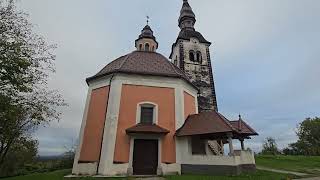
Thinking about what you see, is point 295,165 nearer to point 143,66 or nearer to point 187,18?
point 143,66

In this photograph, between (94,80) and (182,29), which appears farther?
(182,29)

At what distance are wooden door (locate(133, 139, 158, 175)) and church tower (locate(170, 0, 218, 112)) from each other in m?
9.79

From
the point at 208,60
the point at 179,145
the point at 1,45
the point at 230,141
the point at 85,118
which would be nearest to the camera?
the point at 1,45

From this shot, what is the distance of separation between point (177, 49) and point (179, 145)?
15.8 metres

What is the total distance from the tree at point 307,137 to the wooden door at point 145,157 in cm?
4576

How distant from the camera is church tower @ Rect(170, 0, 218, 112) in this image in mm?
25531

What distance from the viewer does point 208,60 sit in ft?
93.0

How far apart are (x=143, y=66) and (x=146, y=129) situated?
5363 mm

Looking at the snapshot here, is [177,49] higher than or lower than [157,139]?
higher

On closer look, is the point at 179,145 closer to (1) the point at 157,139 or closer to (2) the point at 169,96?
(1) the point at 157,139

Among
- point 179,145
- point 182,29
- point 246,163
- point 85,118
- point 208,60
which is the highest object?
point 182,29

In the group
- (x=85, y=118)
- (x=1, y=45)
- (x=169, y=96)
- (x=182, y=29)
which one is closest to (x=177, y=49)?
(x=182, y=29)

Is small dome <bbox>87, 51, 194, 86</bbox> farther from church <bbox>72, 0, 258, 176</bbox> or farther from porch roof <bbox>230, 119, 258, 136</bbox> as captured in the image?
Answer: porch roof <bbox>230, 119, 258, 136</bbox>

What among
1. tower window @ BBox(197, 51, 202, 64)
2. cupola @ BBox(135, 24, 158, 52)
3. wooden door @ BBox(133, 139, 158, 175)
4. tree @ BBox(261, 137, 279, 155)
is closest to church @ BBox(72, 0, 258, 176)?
wooden door @ BBox(133, 139, 158, 175)
